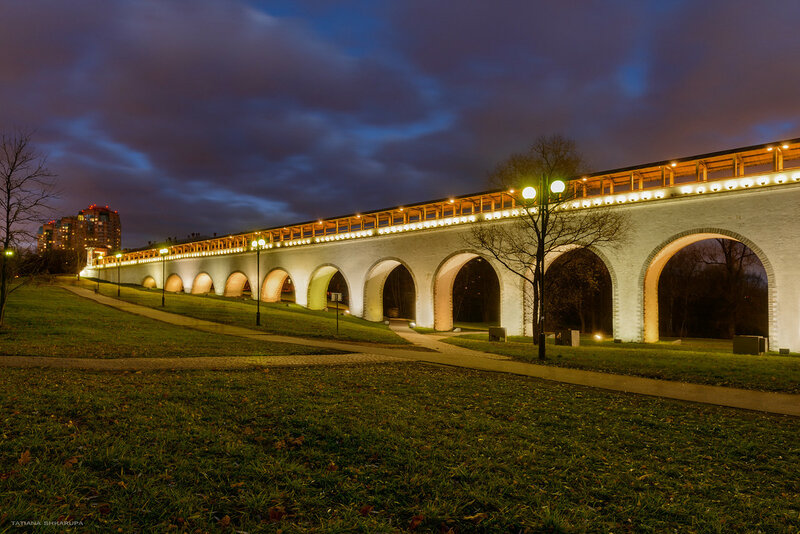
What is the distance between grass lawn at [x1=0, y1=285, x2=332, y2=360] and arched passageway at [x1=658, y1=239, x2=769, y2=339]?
3989cm

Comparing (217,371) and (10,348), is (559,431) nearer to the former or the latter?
(217,371)

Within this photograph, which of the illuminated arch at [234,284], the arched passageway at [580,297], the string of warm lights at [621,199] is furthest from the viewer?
the illuminated arch at [234,284]

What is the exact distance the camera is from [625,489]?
171 inches

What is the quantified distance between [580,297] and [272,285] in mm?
30985

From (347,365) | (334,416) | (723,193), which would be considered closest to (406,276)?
(723,193)

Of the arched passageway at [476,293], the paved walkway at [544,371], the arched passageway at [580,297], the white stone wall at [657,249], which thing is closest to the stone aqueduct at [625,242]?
the white stone wall at [657,249]

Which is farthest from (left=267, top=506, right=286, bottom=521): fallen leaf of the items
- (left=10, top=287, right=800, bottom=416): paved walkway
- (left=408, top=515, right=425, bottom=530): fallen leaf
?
(left=10, top=287, right=800, bottom=416): paved walkway

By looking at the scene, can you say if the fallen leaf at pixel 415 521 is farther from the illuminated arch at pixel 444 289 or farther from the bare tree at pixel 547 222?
the illuminated arch at pixel 444 289

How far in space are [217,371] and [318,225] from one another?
33.2 metres

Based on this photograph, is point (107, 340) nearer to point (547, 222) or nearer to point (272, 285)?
point (547, 222)

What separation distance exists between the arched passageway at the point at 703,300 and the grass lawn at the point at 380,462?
40.3 m

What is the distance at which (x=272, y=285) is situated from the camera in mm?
48500

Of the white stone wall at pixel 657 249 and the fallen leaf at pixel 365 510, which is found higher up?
the white stone wall at pixel 657 249

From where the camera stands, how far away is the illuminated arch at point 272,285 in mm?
47000
